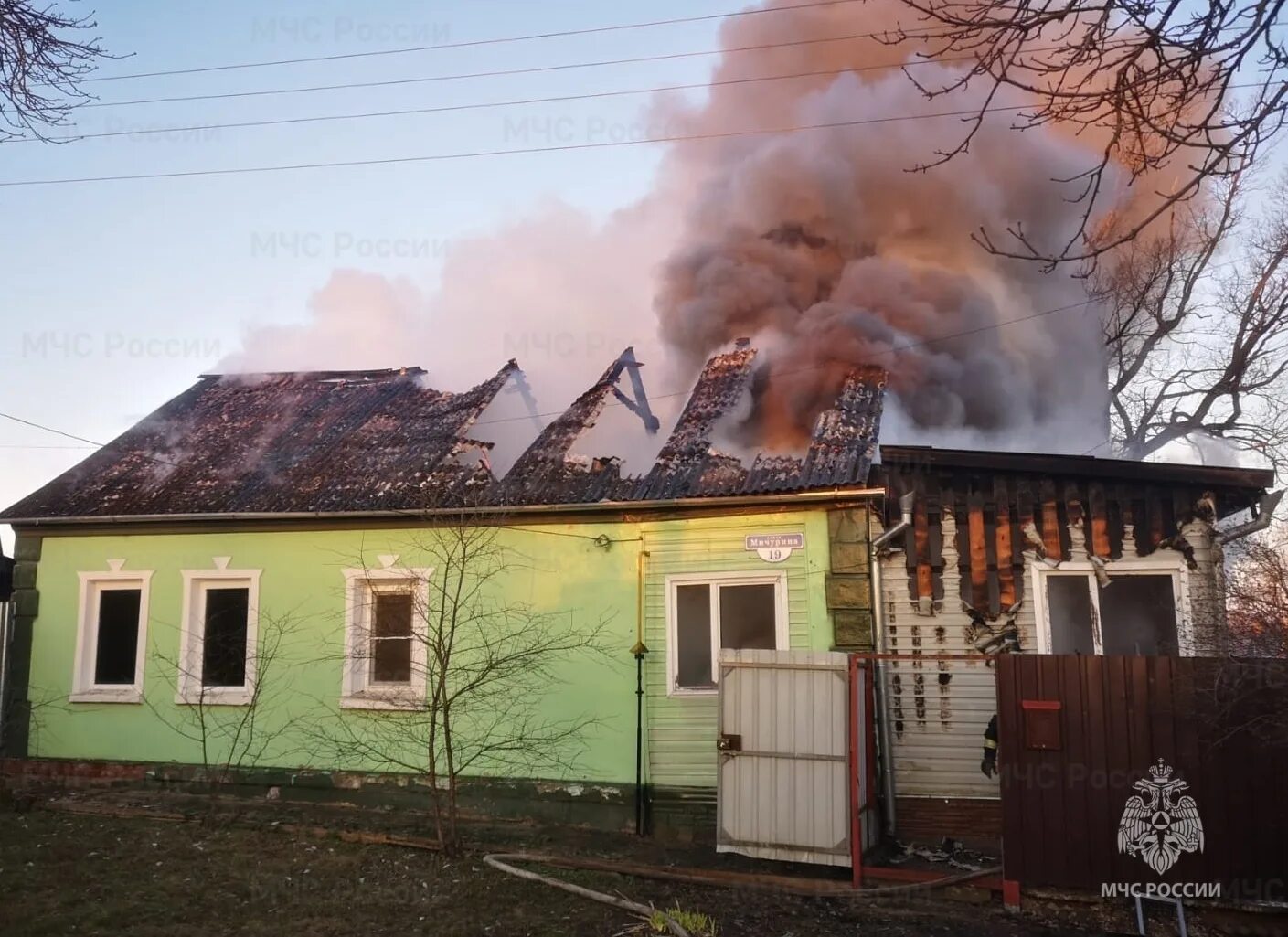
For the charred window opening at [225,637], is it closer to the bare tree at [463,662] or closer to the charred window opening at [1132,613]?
the bare tree at [463,662]

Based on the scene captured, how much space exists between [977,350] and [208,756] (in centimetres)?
1114

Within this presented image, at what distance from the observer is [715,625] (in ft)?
33.1

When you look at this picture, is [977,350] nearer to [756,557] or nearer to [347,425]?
Answer: [756,557]

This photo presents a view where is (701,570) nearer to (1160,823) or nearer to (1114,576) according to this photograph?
(1114,576)

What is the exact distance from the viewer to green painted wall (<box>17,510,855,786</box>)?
9.90 meters

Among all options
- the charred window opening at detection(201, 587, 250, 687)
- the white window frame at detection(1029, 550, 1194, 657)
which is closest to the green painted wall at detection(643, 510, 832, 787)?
the white window frame at detection(1029, 550, 1194, 657)

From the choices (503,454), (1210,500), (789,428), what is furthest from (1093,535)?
(503,454)

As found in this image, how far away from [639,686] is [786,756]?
2.19m

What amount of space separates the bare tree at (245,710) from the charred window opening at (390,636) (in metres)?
0.91

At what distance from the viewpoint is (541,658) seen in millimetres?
10453

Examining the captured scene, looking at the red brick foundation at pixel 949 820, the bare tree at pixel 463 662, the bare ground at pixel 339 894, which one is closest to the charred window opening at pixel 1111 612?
the red brick foundation at pixel 949 820

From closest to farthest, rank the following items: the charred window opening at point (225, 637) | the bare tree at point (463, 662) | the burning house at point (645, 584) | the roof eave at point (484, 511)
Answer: the burning house at point (645, 584)
the roof eave at point (484, 511)
the bare tree at point (463, 662)
the charred window opening at point (225, 637)

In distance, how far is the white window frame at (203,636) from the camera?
11.5 metres

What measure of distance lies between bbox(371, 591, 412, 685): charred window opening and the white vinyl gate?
434 centimetres
